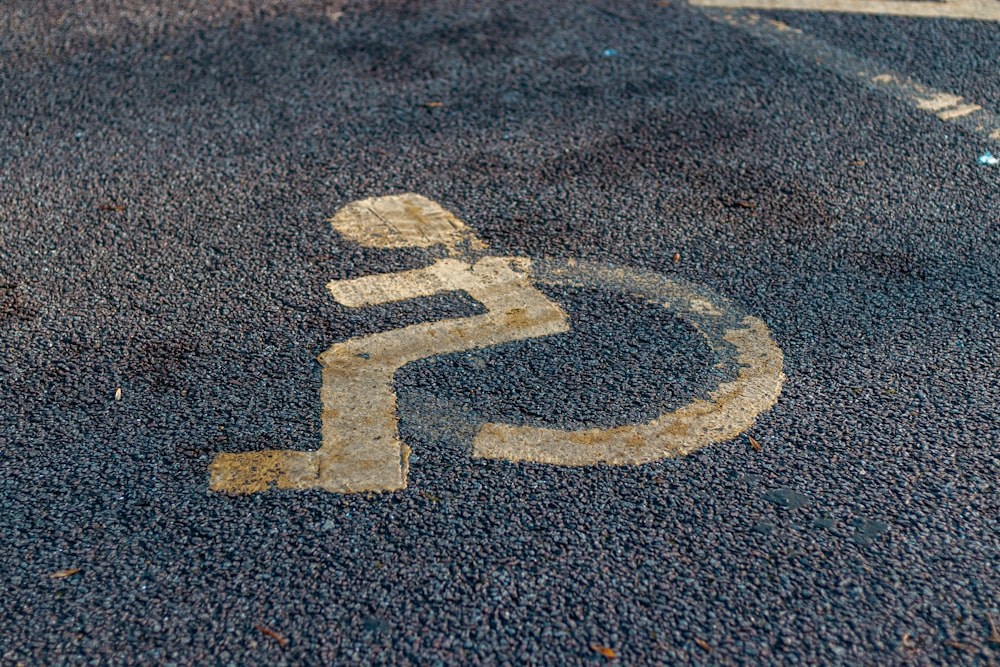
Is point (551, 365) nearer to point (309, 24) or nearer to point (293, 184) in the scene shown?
point (293, 184)

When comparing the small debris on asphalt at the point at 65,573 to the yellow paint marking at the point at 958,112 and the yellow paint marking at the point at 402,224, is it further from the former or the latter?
the yellow paint marking at the point at 958,112

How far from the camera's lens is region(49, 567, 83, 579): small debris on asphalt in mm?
2357

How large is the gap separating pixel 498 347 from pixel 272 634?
1298 millimetres

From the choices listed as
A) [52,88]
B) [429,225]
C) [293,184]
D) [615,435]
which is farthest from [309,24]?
[615,435]

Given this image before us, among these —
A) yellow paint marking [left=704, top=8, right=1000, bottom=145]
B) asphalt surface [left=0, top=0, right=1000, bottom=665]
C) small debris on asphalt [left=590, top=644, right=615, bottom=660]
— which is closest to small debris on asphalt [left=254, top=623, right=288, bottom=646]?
asphalt surface [left=0, top=0, right=1000, bottom=665]

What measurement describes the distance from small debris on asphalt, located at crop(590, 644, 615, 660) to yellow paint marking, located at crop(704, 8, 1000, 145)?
3.63 meters

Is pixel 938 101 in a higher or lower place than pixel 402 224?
higher

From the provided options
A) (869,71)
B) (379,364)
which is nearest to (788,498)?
(379,364)

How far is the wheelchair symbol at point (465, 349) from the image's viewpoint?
270cm

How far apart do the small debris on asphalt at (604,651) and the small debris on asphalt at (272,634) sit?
28.6 inches

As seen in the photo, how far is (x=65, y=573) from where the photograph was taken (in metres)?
2.37

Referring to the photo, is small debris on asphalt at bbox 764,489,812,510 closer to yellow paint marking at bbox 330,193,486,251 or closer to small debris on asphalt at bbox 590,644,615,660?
small debris on asphalt at bbox 590,644,615,660

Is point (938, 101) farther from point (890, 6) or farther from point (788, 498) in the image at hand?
point (788, 498)

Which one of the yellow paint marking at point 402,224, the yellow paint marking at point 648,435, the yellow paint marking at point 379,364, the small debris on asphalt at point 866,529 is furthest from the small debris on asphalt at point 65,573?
the small debris on asphalt at point 866,529
